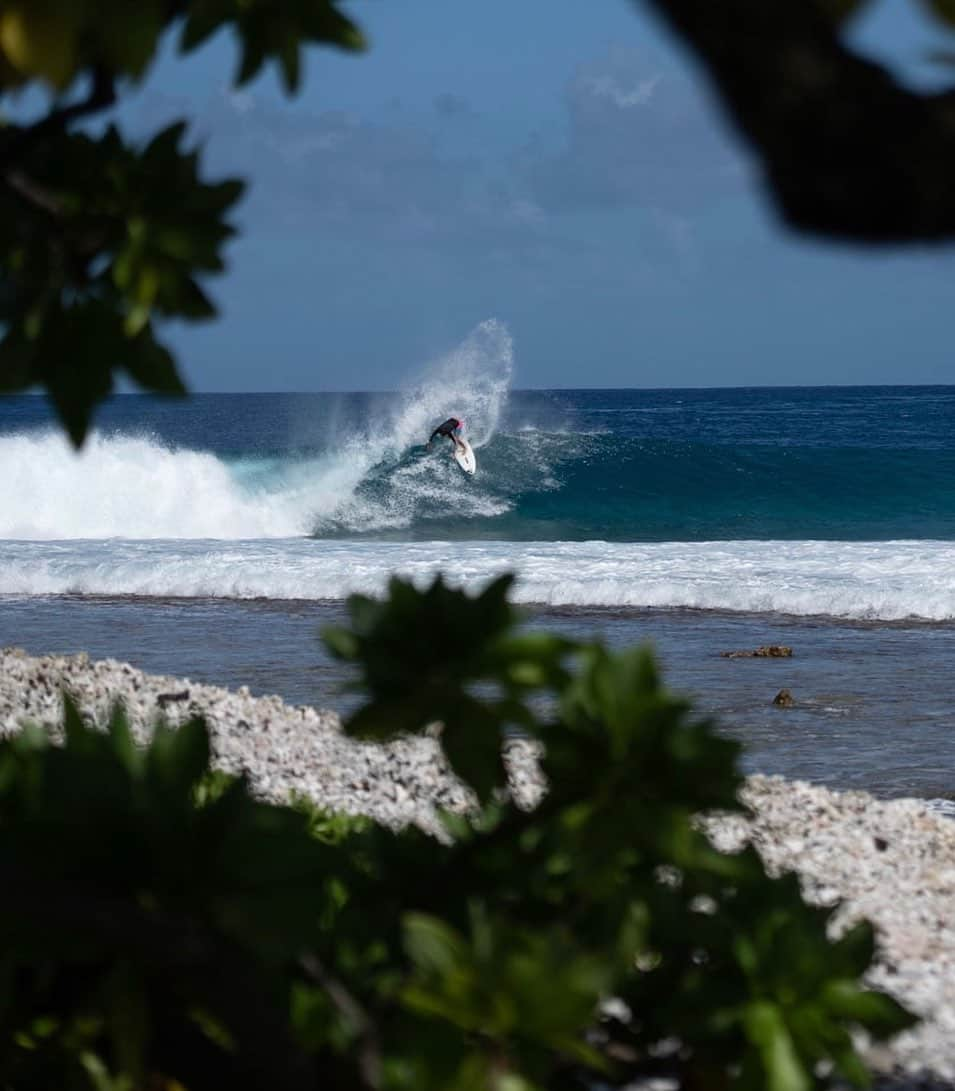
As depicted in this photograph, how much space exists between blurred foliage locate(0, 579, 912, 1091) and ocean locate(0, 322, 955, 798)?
43cm

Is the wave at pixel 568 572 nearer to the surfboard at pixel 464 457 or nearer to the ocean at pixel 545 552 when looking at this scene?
the ocean at pixel 545 552

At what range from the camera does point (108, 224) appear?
175 centimetres

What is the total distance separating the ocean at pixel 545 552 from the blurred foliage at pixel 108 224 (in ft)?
0.34

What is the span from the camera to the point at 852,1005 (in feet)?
5.97

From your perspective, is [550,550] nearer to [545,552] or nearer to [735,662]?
[545,552]

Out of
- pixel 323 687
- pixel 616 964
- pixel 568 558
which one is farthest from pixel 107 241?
pixel 568 558

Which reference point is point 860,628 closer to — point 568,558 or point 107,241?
point 568,558

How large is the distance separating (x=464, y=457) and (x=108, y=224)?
26817mm

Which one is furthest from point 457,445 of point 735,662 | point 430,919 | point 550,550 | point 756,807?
point 430,919

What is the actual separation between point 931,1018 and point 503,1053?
6.93 feet

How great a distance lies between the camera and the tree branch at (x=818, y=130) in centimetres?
129

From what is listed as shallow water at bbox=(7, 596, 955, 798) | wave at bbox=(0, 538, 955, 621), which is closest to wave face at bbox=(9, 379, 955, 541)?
wave at bbox=(0, 538, 955, 621)

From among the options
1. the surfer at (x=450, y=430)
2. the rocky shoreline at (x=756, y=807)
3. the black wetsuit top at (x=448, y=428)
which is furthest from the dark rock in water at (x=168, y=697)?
the black wetsuit top at (x=448, y=428)

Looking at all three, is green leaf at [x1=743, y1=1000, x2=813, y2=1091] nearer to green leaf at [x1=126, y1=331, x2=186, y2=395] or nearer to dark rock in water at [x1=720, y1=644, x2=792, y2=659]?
green leaf at [x1=126, y1=331, x2=186, y2=395]
